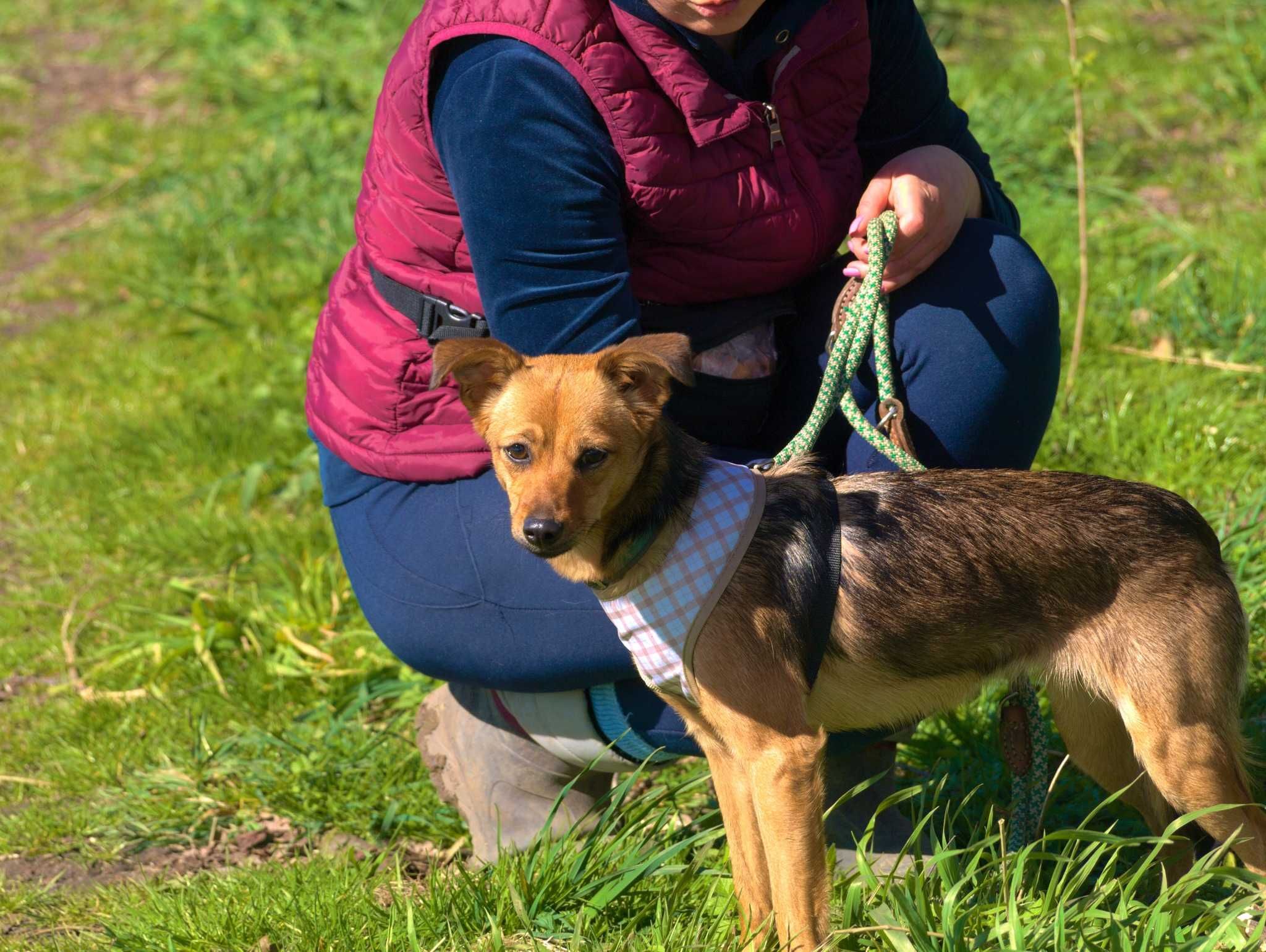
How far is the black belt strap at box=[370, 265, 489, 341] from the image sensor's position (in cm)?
288

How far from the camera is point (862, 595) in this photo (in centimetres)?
269

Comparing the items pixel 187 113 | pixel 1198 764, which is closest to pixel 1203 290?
pixel 1198 764

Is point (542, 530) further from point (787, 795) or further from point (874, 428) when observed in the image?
point (874, 428)

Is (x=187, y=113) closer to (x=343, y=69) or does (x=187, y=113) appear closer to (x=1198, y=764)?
(x=343, y=69)

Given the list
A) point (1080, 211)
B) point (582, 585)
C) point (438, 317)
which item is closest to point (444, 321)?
point (438, 317)

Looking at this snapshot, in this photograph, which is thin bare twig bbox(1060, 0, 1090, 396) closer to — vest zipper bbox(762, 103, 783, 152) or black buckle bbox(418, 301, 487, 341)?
vest zipper bbox(762, 103, 783, 152)

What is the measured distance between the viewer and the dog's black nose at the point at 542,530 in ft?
8.05

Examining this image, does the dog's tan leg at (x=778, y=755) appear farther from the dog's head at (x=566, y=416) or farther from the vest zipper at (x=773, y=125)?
the vest zipper at (x=773, y=125)

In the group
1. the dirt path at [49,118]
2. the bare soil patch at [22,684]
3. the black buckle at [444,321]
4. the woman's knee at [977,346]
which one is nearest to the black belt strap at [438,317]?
the black buckle at [444,321]

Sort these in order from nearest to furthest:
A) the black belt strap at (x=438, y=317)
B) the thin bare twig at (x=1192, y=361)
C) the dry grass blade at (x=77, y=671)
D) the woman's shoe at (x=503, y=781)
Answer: the black belt strap at (x=438, y=317), the woman's shoe at (x=503, y=781), the dry grass blade at (x=77, y=671), the thin bare twig at (x=1192, y=361)

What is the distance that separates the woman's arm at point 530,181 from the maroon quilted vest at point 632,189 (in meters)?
0.03

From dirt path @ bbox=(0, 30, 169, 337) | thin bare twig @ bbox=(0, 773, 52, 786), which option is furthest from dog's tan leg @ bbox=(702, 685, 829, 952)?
dirt path @ bbox=(0, 30, 169, 337)

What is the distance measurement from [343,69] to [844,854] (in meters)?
5.96

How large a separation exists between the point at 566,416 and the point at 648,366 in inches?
7.5
